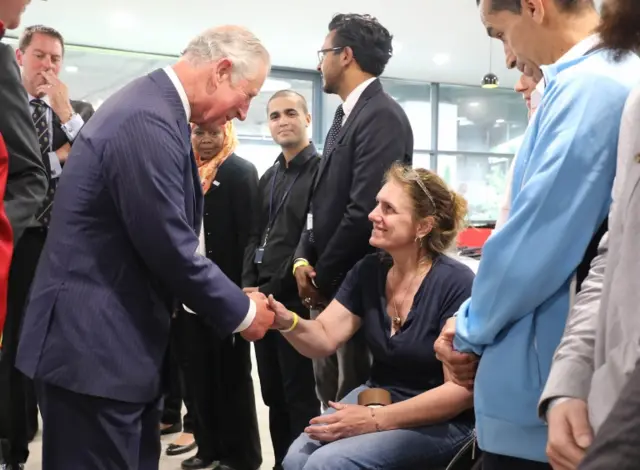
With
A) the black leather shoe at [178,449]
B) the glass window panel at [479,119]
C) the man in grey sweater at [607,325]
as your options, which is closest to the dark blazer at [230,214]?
the black leather shoe at [178,449]

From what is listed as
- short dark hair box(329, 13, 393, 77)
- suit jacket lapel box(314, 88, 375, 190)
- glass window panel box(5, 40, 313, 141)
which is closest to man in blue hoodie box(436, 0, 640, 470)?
suit jacket lapel box(314, 88, 375, 190)

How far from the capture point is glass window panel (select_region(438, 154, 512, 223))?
10.6 metres

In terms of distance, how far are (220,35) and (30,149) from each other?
659 millimetres

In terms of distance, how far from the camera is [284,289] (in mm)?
2551

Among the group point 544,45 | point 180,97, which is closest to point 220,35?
point 180,97

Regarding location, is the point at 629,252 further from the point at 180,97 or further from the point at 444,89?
the point at 444,89

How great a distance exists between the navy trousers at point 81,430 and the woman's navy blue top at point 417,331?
734mm

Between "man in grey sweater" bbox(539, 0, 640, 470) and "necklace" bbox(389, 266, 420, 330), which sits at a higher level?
"man in grey sweater" bbox(539, 0, 640, 470)

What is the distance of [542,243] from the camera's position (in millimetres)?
978

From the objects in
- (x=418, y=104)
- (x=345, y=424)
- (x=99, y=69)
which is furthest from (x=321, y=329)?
(x=418, y=104)

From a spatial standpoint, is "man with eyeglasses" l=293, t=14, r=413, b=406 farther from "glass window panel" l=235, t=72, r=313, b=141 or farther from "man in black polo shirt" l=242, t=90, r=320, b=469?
"glass window panel" l=235, t=72, r=313, b=141

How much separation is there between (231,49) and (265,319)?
0.67m

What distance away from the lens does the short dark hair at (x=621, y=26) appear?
0.82m

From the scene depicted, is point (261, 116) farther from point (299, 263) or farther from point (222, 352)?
point (299, 263)
